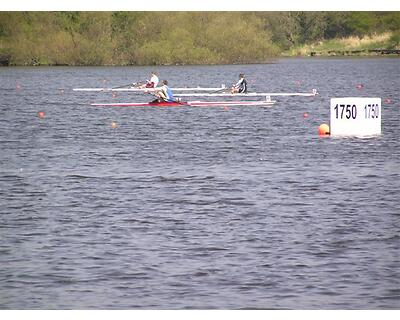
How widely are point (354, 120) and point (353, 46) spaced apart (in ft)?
141

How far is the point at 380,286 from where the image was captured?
44.5ft

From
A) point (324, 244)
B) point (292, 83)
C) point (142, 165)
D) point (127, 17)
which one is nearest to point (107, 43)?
point (127, 17)

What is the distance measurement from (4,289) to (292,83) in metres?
44.5

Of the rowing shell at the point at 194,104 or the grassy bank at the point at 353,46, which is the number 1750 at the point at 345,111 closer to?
the rowing shell at the point at 194,104

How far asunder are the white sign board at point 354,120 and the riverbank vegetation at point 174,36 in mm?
34359

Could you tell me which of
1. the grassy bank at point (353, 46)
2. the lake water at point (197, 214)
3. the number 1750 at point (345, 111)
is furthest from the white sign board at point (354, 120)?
the grassy bank at point (353, 46)

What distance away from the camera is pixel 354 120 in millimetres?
29031

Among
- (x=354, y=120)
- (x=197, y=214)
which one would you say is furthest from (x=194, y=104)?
(x=197, y=214)

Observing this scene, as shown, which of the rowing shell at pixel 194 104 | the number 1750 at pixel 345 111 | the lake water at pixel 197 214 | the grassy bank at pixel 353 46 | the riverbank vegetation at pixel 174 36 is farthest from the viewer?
the riverbank vegetation at pixel 174 36

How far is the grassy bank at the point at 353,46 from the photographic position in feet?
211

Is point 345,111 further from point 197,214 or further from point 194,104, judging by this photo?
point 197,214

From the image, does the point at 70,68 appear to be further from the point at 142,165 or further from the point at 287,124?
the point at 142,165

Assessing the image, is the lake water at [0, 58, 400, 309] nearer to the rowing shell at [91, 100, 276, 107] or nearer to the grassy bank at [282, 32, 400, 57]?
the rowing shell at [91, 100, 276, 107]
